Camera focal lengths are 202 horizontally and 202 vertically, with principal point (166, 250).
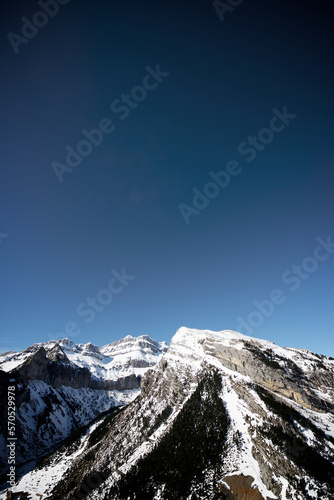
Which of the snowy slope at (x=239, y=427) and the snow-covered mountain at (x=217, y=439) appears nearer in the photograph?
the snowy slope at (x=239, y=427)

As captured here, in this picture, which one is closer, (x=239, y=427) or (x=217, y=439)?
(x=217, y=439)

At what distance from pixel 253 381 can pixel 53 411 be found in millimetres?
181313

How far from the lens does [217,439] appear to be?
5878 centimetres

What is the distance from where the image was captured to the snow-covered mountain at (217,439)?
4484 centimetres

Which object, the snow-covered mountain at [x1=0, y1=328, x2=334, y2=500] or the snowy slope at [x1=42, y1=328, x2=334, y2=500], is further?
the snow-covered mountain at [x1=0, y1=328, x2=334, y2=500]

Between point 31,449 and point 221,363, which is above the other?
point 31,449

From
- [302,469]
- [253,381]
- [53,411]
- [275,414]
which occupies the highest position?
[53,411]

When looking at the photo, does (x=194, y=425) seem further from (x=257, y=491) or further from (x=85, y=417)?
(x=85, y=417)

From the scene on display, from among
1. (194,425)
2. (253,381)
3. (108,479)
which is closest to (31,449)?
(108,479)

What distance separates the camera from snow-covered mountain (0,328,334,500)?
147ft

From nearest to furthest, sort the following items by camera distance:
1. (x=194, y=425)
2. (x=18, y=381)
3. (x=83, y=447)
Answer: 1. (x=194, y=425)
2. (x=83, y=447)
3. (x=18, y=381)

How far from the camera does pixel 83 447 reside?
4240 inches

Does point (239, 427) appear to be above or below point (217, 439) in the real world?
below

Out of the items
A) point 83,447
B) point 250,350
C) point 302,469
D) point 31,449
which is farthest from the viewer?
point 31,449
